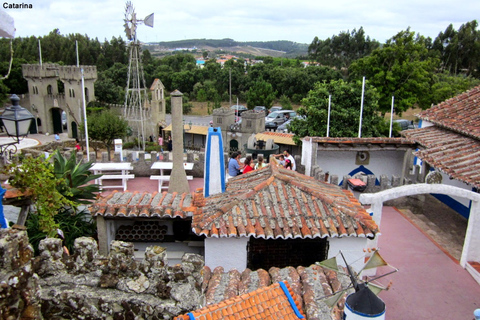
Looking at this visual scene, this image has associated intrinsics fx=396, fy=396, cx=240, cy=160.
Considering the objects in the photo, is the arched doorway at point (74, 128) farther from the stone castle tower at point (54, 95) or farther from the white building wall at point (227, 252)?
the white building wall at point (227, 252)

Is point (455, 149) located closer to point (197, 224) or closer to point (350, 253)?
point (350, 253)

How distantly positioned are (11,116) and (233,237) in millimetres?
4587

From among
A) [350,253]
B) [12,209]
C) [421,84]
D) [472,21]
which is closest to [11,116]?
[12,209]

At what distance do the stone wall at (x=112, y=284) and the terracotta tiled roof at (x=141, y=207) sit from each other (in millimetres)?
4408

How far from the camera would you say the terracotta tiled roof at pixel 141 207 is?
788cm

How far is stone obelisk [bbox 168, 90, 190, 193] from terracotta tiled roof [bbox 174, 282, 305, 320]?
9.14 meters

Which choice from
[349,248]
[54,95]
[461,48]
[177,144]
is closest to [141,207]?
[349,248]

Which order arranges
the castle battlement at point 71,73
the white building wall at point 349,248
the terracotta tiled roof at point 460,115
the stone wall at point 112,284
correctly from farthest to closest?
the castle battlement at point 71,73, the terracotta tiled roof at point 460,115, the white building wall at point 349,248, the stone wall at point 112,284

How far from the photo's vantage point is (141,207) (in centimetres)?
807

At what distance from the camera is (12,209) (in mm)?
8195

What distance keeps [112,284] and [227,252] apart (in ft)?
14.2

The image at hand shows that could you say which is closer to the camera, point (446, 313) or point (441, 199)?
point (446, 313)

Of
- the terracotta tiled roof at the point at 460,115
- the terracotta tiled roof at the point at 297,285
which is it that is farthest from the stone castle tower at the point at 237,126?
the terracotta tiled roof at the point at 297,285

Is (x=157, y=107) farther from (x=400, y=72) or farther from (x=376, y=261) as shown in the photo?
(x=376, y=261)
